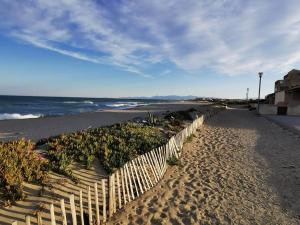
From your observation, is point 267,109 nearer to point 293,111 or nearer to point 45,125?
point 293,111

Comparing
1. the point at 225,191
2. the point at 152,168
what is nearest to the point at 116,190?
the point at 152,168

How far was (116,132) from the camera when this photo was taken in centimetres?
1091

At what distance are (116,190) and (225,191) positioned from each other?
2.98 meters

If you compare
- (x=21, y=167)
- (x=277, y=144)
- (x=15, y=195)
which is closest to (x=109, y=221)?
(x=15, y=195)

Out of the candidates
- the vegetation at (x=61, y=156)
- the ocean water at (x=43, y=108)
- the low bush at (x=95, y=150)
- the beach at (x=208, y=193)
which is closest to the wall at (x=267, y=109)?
the beach at (x=208, y=193)

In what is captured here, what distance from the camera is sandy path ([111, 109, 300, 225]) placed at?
5238 millimetres

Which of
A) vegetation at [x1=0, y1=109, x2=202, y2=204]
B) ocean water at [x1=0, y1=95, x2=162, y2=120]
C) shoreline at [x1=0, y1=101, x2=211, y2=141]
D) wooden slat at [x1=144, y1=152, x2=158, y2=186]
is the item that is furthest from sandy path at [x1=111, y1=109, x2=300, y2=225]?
ocean water at [x1=0, y1=95, x2=162, y2=120]

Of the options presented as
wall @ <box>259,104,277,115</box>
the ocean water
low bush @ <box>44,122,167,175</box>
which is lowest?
the ocean water

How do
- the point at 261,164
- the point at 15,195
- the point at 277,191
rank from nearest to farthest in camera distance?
1. the point at 15,195
2. the point at 277,191
3. the point at 261,164

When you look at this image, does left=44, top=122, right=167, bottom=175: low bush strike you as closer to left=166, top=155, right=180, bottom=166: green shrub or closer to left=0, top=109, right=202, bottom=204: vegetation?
left=0, top=109, right=202, bottom=204: vegetation

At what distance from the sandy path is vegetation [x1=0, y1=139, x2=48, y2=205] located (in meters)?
1.95

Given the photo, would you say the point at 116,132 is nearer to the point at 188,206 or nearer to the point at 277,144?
the point at 188,206

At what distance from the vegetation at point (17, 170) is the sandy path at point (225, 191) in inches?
76.9

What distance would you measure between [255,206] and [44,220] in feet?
14.9
